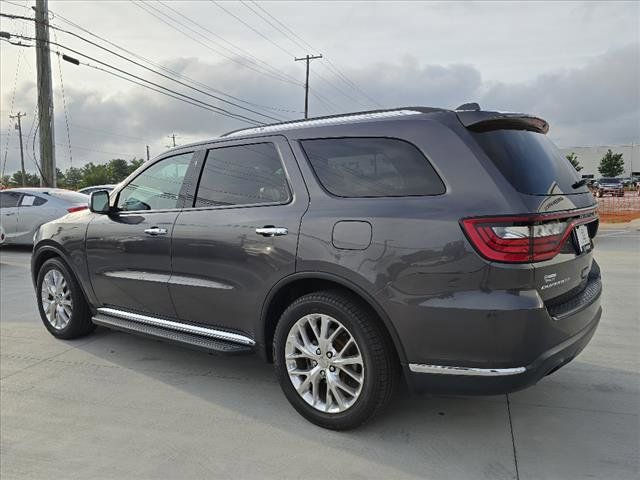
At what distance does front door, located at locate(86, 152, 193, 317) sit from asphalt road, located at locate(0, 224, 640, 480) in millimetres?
555

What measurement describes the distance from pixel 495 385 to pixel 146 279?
8.72ft

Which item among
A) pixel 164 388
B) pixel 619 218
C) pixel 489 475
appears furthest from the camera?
pixel 619 218

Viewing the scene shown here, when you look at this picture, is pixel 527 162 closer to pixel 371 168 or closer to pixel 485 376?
pixel 371 168

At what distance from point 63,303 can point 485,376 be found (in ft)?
12.8

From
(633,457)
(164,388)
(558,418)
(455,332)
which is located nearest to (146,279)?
(164,388)

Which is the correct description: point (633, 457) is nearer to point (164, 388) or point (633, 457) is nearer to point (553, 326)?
point (553, 326)

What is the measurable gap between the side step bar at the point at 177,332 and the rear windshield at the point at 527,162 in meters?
1.87

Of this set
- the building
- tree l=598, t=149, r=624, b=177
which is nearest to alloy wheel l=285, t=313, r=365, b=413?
tree l=598, t=149, r=624, b=177

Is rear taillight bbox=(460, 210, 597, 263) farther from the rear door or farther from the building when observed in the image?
the building

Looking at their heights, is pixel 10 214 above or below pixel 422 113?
below

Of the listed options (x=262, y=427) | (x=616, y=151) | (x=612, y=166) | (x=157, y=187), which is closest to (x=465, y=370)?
(x=262, y=427)

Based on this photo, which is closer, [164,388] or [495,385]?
[495,385]

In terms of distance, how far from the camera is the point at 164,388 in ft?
12.3

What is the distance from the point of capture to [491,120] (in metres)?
2.82
